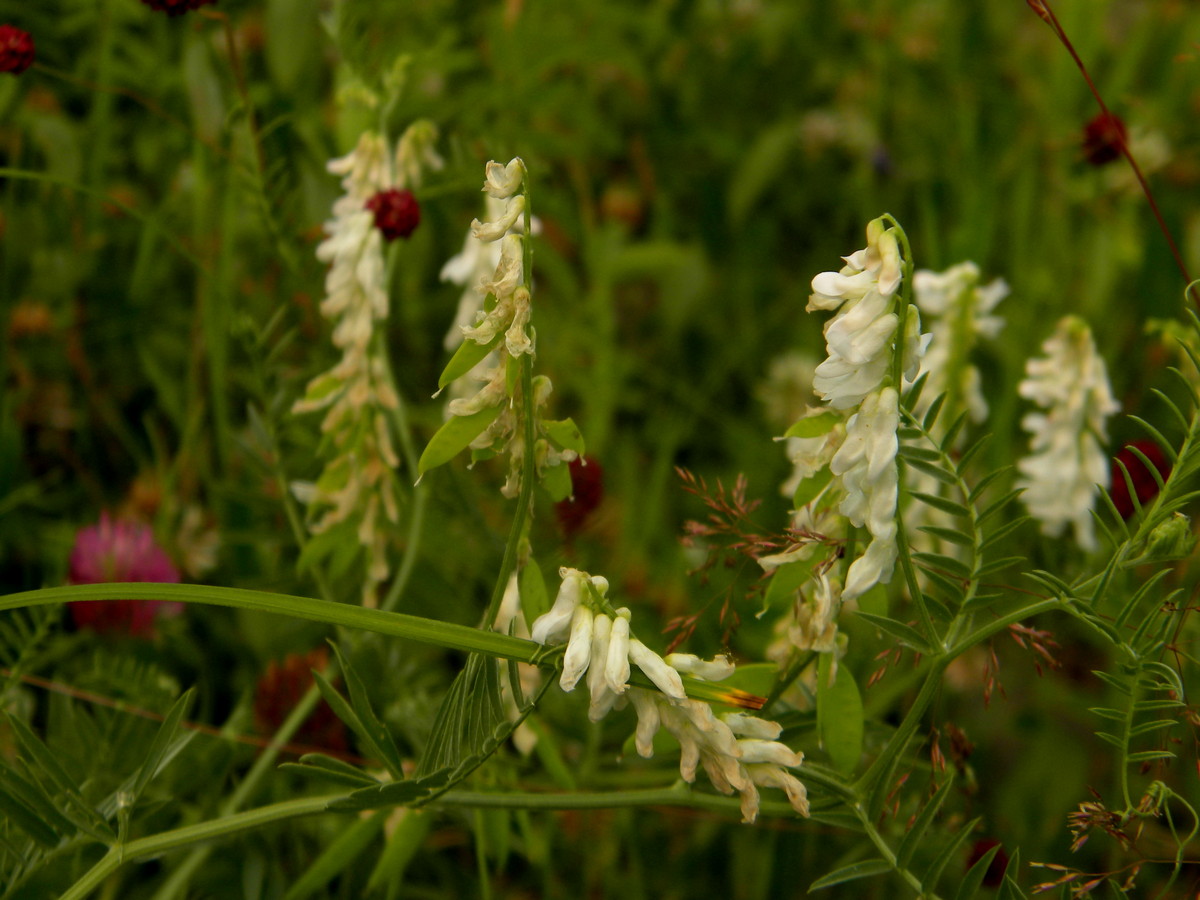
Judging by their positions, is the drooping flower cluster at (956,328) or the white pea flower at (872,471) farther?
the drooping flower cluster at (956,328)

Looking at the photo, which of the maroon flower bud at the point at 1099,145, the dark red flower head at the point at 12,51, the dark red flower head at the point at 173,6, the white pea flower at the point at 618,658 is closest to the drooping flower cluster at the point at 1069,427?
the maroon flower bud at the point at 1099,145

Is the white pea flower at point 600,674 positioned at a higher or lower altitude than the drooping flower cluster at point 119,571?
higher

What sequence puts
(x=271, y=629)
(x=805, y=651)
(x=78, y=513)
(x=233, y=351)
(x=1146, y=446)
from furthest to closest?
(x=233, y=351) → (x=78, y=513) → (x=271, y=629) → (x=1146, y=446) → (x=805, y=651)

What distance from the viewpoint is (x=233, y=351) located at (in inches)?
64.4

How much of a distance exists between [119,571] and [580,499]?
50cm

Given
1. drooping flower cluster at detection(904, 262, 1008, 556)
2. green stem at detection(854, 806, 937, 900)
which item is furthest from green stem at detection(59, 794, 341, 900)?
drooping flower cluster at detection(904, 262, 1008, 556)

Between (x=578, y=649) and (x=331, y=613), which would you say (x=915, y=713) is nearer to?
(x=578, y=649)

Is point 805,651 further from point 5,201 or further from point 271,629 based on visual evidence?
point 5,201

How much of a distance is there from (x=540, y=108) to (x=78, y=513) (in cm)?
89

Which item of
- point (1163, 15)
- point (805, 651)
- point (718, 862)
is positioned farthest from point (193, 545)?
point (1163, 15)

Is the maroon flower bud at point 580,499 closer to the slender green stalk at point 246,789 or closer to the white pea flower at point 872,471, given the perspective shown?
the slender green stalk at point 246,789

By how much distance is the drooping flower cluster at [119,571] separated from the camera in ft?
3.88

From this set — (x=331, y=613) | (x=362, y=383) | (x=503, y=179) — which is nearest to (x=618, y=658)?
(x=331, y=613)

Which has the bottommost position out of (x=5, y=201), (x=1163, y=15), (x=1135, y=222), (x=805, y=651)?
(x=1135, y=222)
